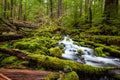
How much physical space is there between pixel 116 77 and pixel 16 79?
10.7 feet

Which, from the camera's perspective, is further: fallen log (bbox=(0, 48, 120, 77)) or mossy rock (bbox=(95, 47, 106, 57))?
mossy rock (bbox=(95, 47, 106, 57))

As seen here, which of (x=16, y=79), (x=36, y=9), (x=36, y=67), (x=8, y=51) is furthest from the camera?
(x=36, y=9)

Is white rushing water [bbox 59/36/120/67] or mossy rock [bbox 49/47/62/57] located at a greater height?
mossy rock [bbox 49/47/62/57]

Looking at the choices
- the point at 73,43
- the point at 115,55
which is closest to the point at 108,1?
the point at 73,43

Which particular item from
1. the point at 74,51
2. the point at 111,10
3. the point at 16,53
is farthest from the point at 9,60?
the point at 111,10

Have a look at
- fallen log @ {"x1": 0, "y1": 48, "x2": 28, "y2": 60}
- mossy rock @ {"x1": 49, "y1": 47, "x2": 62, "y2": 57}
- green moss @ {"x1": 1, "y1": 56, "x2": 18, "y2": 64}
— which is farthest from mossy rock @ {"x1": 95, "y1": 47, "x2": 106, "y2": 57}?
green moss @ {"x1": 1, "y1": 56, "x2": 18, "y2": 64}

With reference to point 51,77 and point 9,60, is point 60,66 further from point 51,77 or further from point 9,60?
point 9,60

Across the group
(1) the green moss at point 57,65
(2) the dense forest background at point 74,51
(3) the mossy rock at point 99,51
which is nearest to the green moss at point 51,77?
(2) the dense forest background at point 74,51

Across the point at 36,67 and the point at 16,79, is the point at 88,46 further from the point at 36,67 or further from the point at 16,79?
the point at 16,79

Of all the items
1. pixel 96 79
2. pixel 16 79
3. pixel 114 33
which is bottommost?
pixel 96 79

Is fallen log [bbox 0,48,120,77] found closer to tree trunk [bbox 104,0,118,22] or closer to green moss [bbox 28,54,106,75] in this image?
green moss [bbox 28,54,106,75]

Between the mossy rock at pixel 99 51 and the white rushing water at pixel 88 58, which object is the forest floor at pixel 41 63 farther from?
the white rushing water at pixel 88 58

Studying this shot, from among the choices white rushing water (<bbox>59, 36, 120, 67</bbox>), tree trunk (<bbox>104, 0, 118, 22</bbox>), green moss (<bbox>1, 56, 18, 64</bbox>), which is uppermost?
tree trunk (<bbox>104, 0, 118, 22</bbox>)

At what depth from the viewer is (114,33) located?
40.9 ft
